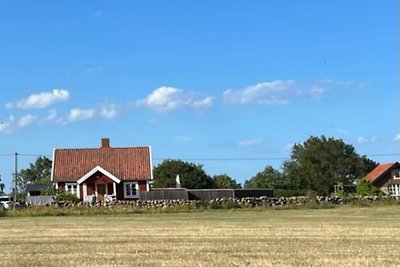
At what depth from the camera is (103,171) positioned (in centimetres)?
7744

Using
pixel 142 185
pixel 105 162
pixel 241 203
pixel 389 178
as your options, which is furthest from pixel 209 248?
pixel 389 178

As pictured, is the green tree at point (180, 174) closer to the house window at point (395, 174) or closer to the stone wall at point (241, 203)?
the house window at point (395, 174)

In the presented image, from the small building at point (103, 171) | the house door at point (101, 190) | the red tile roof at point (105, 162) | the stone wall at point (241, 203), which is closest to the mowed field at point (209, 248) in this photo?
the stone wall at point (241, 203)

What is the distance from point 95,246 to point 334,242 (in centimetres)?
614

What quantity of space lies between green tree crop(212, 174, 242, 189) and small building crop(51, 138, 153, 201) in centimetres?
5350

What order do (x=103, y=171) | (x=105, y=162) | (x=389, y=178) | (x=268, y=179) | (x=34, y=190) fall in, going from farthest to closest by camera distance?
(x=268, y=179)
(x=389, y=178)
(x=34, y=190)
(x=105, y=162)
(x=103, y=171)

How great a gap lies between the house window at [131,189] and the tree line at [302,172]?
43.8 meters

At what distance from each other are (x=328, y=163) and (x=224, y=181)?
2002 centimetres

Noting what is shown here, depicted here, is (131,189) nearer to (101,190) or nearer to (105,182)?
(105,182)

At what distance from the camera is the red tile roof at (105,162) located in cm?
7950

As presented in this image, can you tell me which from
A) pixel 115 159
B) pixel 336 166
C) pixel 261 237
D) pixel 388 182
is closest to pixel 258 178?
pixel 336 166

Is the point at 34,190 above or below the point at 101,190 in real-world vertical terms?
above

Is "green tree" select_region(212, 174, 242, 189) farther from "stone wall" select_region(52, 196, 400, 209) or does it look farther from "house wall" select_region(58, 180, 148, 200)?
"stone wall" select_region(52, 196, 400, 209)

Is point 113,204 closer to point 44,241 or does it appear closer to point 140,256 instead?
point 44,241
